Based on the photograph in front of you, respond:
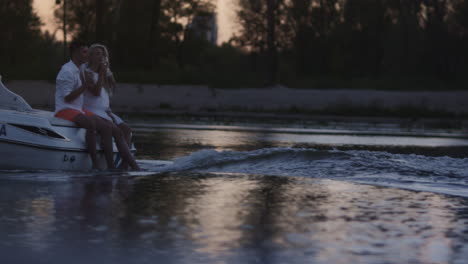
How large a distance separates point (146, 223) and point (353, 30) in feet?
135

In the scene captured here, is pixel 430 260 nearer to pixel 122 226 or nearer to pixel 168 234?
pixel 168 234

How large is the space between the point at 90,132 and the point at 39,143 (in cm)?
64

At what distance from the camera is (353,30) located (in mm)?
47656

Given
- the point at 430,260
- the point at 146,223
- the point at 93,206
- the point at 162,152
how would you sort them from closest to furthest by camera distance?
the point at 430,260
the point at 146,223
the point at 93,206
the point at 162,152

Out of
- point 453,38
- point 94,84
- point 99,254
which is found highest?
point 453,38

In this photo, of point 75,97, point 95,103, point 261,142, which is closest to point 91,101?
point 95,103

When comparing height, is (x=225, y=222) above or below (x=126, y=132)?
below

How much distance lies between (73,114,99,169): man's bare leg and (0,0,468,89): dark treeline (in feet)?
83.2

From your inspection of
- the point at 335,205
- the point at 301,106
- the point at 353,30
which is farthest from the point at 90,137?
the point at 353,30

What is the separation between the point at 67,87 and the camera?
38.1 feet

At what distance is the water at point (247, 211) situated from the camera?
627 cm

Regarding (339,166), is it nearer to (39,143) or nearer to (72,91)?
(72,91)

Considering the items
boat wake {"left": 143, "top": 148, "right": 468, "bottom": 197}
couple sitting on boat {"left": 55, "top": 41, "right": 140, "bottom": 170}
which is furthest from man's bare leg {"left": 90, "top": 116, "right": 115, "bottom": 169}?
boat wake {"left": 143, "top": 148, "right": 468, "bottom": 197}

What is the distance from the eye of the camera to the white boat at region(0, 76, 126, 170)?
432 inches
